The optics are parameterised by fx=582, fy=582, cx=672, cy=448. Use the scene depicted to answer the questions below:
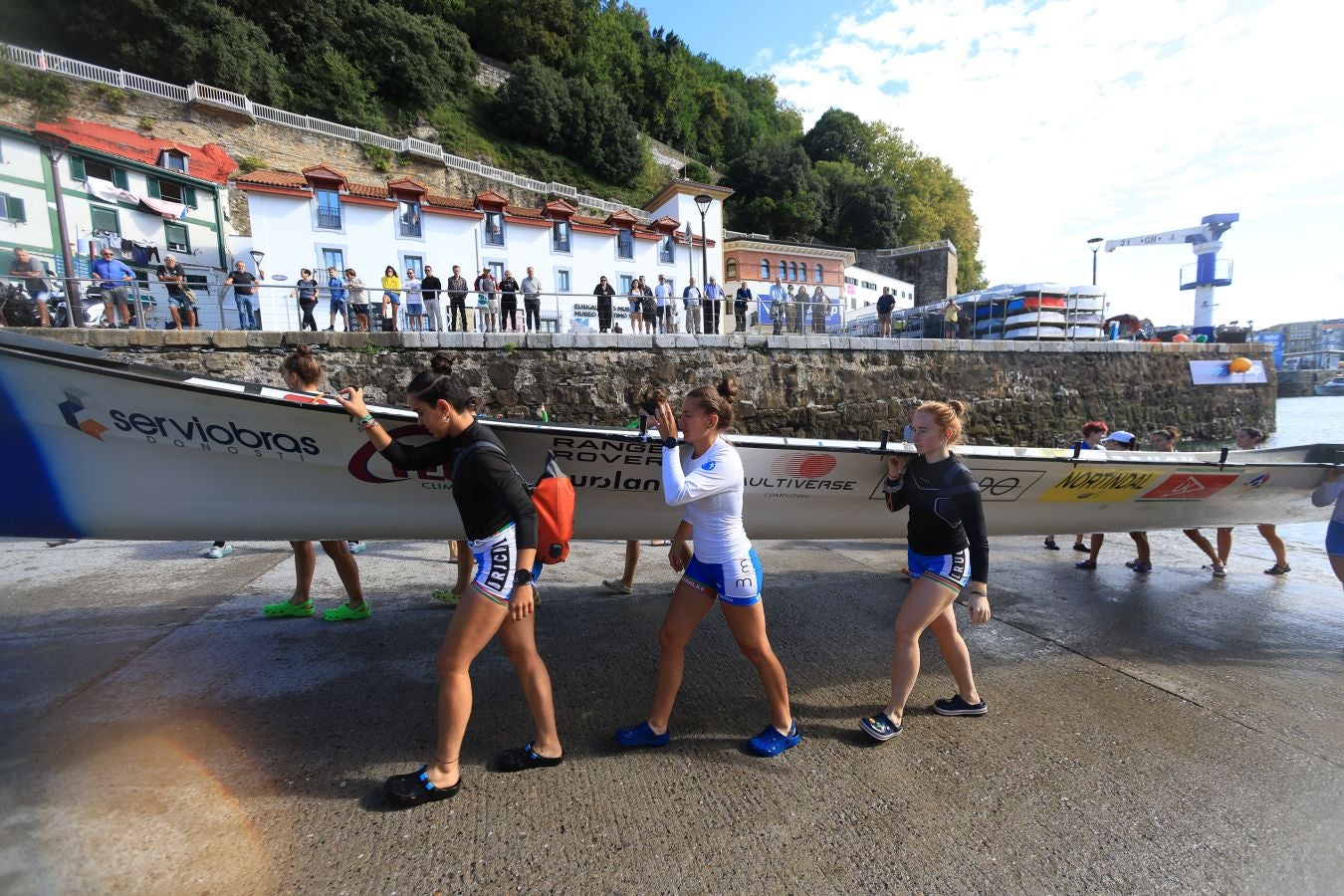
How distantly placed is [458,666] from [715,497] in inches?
48.5

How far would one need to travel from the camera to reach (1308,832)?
2.22 meters

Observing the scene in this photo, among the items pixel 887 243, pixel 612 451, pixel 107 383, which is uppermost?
pixel 887 243

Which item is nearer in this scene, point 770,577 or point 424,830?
point 424,830

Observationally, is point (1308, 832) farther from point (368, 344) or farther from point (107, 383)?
point (368, 344)

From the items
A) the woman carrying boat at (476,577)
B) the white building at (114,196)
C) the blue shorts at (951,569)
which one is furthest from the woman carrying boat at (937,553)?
the white building at (114,196)

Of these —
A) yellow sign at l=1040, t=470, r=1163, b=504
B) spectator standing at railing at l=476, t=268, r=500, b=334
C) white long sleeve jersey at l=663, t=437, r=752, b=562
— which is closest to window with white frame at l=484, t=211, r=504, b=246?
spectator standing at railing at l=476, t=268, r=500, b=334

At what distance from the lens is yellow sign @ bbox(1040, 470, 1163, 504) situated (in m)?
4.20

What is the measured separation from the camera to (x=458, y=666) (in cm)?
223

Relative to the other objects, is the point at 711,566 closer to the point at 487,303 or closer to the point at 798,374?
the point at 487,303

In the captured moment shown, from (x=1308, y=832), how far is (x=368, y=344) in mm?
14116

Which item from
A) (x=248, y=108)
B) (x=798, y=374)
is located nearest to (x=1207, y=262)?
(x=798, y=374)

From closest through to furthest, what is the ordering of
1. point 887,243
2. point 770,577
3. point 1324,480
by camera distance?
point 1324,480 < point 770,577 < point 887,243

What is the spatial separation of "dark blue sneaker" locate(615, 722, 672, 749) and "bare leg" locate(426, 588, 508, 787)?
0.74 meters

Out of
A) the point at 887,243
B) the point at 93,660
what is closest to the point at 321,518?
the point at 93,660
